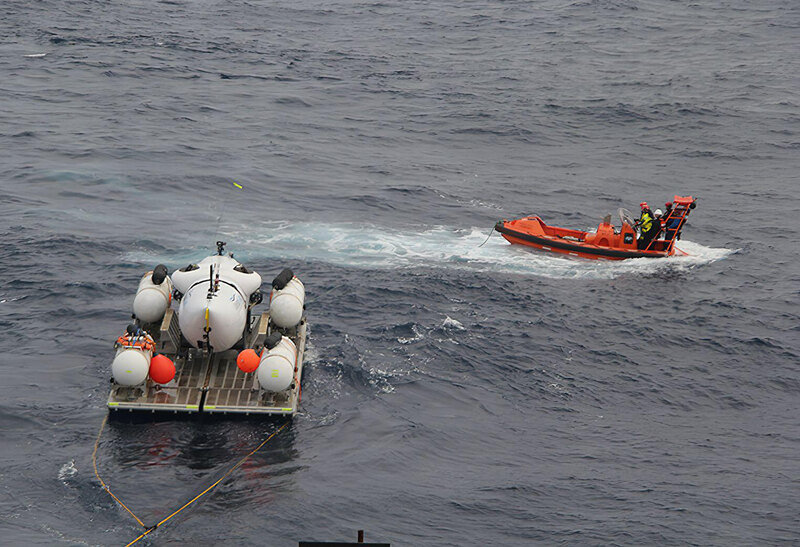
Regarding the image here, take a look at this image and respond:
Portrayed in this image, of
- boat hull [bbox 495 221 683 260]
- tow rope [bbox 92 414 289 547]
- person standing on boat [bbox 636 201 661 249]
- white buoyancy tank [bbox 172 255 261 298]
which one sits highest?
person standing on boat [bbox 636 201 661 249]

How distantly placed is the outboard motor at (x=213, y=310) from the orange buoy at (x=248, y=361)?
0.94 m

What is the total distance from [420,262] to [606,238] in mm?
10067

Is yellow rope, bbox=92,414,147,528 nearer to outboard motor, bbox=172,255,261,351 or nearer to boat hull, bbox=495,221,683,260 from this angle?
outboard motor, bbox=172,255,261,351

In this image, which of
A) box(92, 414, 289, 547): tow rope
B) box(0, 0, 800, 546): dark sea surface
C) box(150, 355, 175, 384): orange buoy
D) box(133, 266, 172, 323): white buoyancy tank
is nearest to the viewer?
box(92, 414, 289, 547): tow rope

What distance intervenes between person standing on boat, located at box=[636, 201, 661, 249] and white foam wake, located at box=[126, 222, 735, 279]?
970 mm

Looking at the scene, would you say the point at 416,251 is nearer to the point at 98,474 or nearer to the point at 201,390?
the point at 201,390

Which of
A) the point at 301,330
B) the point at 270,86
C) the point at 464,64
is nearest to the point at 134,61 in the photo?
the point at 270,86

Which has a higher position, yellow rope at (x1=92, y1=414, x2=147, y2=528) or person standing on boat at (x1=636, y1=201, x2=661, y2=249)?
person standing on boat at (x1=636, y1=201, x2=661, y2=249)

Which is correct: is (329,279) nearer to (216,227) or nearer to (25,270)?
(216,227)

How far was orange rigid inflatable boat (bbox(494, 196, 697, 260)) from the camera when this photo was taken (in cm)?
5091

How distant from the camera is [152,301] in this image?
35375 mm


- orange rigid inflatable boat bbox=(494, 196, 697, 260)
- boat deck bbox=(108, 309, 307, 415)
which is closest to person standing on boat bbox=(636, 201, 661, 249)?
orange rigid inflatable boat bbox=(494, 196, 697, 260)

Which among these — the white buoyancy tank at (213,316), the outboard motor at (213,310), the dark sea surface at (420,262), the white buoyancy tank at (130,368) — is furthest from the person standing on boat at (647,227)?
the white buoyancy tank at (130,368)

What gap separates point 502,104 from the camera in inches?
2931
